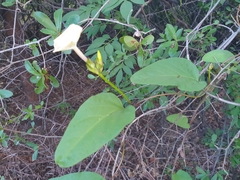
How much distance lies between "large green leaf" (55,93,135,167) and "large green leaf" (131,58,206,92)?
0.09m

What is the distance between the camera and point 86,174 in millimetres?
837

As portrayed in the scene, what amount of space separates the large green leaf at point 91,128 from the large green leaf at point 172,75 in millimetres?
86

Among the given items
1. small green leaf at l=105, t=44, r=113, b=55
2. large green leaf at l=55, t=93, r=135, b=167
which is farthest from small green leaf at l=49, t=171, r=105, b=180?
small green leaf at l=105, t=44, r=113, b=55

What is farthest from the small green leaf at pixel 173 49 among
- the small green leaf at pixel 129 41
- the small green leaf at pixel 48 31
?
the small green leaf at pixel 48 31

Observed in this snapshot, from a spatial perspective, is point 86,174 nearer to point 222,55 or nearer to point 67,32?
point 67,32

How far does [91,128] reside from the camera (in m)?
0.72

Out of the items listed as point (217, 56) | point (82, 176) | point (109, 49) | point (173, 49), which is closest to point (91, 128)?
point (82, 176)

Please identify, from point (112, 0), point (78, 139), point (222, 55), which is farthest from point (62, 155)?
point (112, 0)

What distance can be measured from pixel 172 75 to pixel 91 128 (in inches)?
10.2

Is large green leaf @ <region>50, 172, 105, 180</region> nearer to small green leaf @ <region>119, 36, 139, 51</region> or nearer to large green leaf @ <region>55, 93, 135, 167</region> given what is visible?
large green leaf @ <region>55, 93, 135, 167</region>

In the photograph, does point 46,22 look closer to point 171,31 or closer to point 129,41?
point 129,41

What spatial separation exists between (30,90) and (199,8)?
132 centimetres

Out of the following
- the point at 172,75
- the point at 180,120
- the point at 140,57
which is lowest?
the point at 180,120

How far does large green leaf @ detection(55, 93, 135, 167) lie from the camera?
679 millimetres
